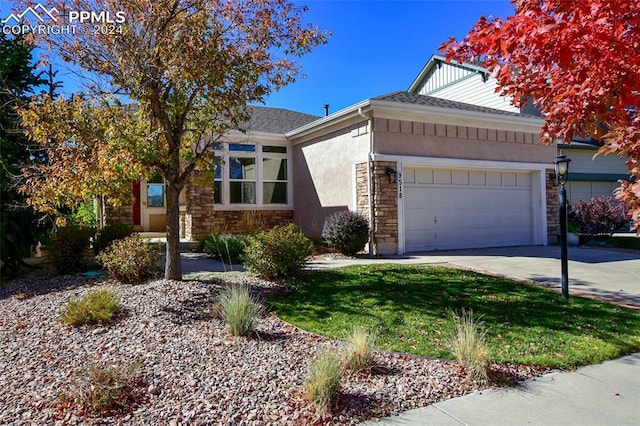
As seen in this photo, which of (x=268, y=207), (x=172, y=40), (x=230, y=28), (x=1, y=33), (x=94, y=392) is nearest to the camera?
(x=94, y=392)

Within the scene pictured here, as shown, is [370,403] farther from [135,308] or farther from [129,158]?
[129,158]

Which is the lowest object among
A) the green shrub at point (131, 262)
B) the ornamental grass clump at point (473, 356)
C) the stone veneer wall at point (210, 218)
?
the ornamental grass clump at point (473, 356)

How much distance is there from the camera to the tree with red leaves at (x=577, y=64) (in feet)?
9.68

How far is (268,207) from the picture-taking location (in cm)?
1472

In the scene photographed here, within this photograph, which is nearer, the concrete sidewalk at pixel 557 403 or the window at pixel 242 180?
the concrete sidewalk at pixel 557 403

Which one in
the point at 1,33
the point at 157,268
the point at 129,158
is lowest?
the point at 157,268

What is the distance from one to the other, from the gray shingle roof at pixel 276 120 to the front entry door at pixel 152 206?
421 centimetres

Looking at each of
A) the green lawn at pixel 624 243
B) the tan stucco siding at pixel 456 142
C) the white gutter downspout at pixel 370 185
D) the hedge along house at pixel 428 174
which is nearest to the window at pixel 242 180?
the hedge along house at pixel 428 174

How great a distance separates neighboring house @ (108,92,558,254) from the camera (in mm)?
11156

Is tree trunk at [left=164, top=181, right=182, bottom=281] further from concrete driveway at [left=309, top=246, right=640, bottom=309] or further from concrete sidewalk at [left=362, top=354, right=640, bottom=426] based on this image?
concrete sidewalk at [left=362, top=354, right=640, bottom=426]

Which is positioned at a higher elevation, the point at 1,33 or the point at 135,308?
the point at 1,33

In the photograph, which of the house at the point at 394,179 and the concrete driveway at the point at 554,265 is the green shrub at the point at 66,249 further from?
the concrete driveway at the point at 554,265

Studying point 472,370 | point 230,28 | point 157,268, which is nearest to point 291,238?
point 157,268

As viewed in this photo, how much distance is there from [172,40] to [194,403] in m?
4.96
